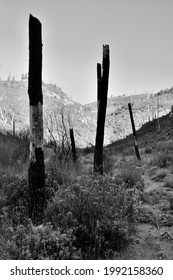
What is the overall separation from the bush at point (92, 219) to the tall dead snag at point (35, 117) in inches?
17.0

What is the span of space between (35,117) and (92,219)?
2.01m

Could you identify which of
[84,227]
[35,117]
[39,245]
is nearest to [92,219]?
[84,227]

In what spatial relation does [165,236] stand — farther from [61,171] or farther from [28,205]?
[61,171]

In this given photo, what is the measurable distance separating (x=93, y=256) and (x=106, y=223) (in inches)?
22.5

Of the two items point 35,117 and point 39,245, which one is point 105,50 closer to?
point 35,117

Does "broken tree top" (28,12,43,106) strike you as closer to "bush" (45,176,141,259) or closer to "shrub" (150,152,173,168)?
"bush" (45,176,141,259)

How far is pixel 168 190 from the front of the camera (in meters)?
8.18

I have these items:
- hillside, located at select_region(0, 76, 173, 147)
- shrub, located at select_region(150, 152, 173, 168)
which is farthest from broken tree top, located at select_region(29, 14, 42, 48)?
hillside, located at select_region(0, 76, 173, 147)

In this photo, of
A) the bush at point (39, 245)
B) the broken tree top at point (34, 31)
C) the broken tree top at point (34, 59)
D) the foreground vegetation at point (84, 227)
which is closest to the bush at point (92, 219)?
the foreground vegetation at point (84, 227)

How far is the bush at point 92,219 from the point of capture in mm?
4080

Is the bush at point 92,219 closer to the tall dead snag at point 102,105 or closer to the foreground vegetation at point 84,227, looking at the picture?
the foreground vegetation at point 84,227

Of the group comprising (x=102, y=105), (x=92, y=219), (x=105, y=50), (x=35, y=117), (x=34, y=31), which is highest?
(x=105, y=50)

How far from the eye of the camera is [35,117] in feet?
17.1
